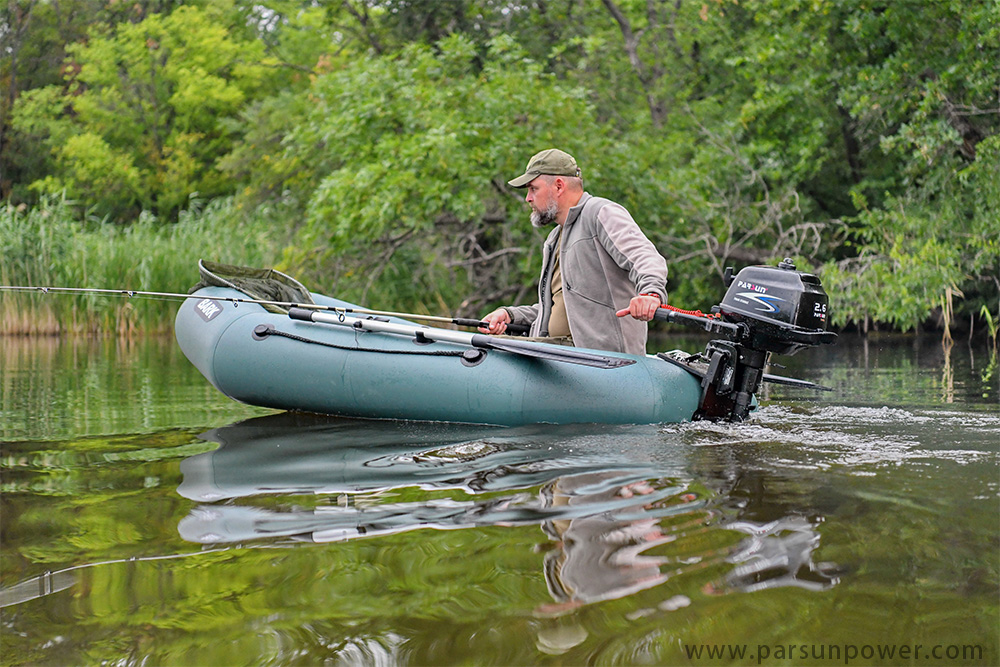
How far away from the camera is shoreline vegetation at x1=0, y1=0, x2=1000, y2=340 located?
35.2 feet

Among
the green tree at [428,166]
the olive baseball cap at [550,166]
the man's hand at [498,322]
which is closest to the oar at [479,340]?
the man's hand at [498,322]

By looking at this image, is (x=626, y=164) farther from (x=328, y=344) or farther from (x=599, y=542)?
(x=599, y=542)

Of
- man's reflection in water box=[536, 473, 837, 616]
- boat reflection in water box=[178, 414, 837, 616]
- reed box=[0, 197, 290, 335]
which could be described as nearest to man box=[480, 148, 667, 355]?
boat reflection in water box=[178, 414, 837, 616]

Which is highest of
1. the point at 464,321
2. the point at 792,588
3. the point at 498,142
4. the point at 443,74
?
the point at 443,74

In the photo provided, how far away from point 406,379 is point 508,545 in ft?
7.34

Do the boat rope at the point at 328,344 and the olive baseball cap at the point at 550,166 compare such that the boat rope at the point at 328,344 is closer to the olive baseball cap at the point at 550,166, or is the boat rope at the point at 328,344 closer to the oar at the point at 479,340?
the oar at the point at 479,340

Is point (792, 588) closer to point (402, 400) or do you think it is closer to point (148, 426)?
point (402, 400)

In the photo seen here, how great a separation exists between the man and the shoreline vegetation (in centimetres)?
607

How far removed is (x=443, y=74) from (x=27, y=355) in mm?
5846

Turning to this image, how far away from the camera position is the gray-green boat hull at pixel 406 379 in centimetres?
441

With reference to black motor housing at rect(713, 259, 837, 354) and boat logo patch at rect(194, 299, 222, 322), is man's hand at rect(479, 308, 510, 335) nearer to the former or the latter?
black motor housing at rect(713, 259, 837, 354)

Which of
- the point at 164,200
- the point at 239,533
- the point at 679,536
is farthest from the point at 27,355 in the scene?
the point at 164,200

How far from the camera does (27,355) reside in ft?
30.8

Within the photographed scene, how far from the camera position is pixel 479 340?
15.0 feet
